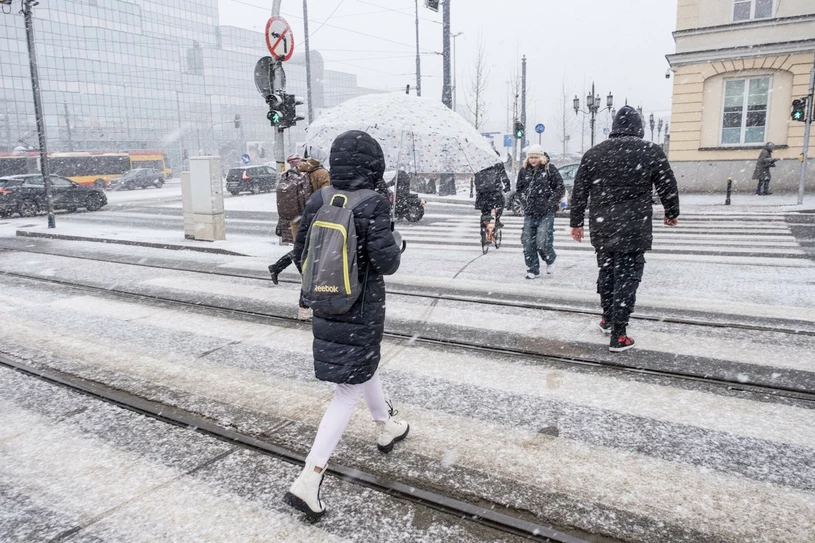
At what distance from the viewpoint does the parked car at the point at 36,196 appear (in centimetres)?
2077

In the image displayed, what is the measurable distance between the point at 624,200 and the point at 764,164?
18766 mm

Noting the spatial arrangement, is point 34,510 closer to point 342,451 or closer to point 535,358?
point 342,451

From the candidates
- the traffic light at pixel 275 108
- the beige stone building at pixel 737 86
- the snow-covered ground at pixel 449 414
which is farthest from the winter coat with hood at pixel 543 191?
the beige stone building at pixel 737 86

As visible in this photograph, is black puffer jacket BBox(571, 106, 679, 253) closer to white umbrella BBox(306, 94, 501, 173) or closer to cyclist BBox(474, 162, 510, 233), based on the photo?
white umbrella BBox(306, 94, 501, 173)

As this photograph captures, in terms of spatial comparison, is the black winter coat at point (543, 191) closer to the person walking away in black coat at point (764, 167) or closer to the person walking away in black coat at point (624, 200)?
the person walking away in black coat at point (624, 200)

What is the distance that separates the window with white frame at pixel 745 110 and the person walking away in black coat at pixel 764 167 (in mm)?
1469

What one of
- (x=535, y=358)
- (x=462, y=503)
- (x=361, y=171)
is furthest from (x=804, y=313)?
(x=361, y=171)

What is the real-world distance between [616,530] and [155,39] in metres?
98.6

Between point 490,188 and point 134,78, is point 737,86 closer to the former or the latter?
point 490,188

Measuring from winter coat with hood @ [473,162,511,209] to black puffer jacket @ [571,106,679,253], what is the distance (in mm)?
5069

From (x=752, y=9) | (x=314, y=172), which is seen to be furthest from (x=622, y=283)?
(x=752, y=9)

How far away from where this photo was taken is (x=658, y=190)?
16.5 feet

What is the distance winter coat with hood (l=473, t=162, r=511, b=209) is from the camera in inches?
403

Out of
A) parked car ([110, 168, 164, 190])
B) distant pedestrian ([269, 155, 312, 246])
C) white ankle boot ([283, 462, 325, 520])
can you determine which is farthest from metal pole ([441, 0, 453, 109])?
parked car ([110, 168, 164, 190])
